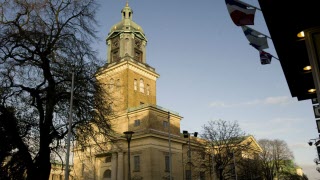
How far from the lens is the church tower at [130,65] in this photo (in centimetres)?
6488

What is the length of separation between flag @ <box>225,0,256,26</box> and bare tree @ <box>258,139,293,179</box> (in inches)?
2374

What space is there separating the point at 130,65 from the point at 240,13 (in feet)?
188

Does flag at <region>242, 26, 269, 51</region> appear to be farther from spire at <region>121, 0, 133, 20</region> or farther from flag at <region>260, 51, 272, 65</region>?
spire at <region>121, 0, 133, 20</region>

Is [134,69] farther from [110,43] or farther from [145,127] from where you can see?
[145,127]

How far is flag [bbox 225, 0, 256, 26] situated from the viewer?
965 centimetres

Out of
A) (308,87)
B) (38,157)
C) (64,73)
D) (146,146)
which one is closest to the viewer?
(308,87)

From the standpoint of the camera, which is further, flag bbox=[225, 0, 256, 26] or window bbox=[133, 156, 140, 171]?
window bbox=[133, 156, 140, 171]

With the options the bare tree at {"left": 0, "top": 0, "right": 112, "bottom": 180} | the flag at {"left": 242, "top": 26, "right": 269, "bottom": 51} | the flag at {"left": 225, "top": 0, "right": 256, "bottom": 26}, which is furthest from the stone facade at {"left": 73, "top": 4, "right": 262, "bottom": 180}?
the flag at {"left": 225, "top": 0, "right": 256, "bottom": 26}

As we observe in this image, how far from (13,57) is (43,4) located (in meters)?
3.97

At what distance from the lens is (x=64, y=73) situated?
20062 mm

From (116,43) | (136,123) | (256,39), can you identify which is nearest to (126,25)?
(116,43)

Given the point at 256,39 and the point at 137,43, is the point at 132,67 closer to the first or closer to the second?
the point at 137,43

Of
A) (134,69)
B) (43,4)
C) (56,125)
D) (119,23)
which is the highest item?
(119,23)

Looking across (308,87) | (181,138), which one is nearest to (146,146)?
(181,138)
